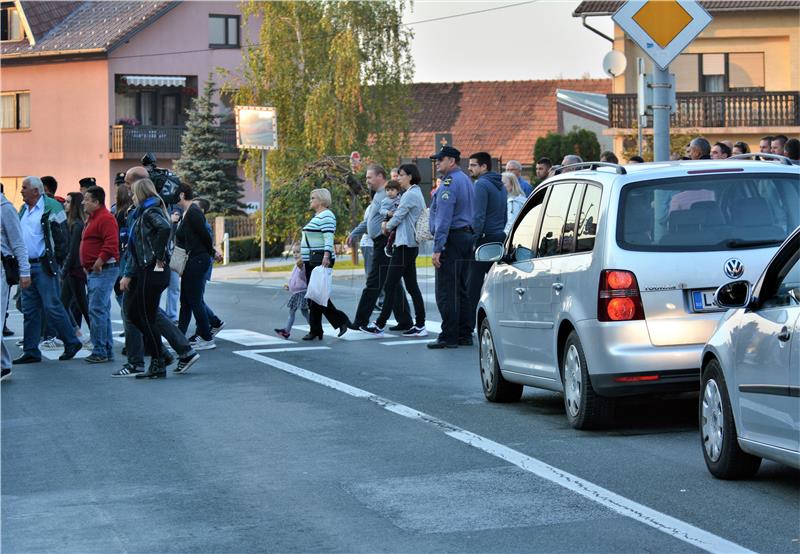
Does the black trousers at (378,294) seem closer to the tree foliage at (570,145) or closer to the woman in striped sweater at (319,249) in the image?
the woman in striped sweater at (319,249)

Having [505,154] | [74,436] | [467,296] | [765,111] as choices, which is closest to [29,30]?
[505,154]

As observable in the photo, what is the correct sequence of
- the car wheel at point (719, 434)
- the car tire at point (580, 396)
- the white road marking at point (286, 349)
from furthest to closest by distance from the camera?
the white road marking at point (286, 349)
the car tire at point (580, 396)
the car wheel at point (719, 434)

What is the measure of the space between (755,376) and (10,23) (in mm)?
59567

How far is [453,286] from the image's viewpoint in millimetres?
15922

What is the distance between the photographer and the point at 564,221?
10297 mm

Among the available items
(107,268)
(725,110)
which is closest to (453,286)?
(107,268)

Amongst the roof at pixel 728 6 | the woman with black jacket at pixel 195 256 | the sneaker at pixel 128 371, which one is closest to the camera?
the sneaker at pixel 128 371

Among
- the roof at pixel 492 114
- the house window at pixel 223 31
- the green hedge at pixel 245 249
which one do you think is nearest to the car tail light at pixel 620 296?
the green hedge at pixel 245 249

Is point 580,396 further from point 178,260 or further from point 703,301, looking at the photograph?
point 178,260

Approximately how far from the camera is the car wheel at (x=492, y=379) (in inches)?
451

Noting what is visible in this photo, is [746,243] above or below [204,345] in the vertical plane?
above

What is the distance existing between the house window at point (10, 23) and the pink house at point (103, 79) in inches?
1.8

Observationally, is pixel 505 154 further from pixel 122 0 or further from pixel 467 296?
pixel 467 296

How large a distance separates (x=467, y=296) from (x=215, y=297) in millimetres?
10928
